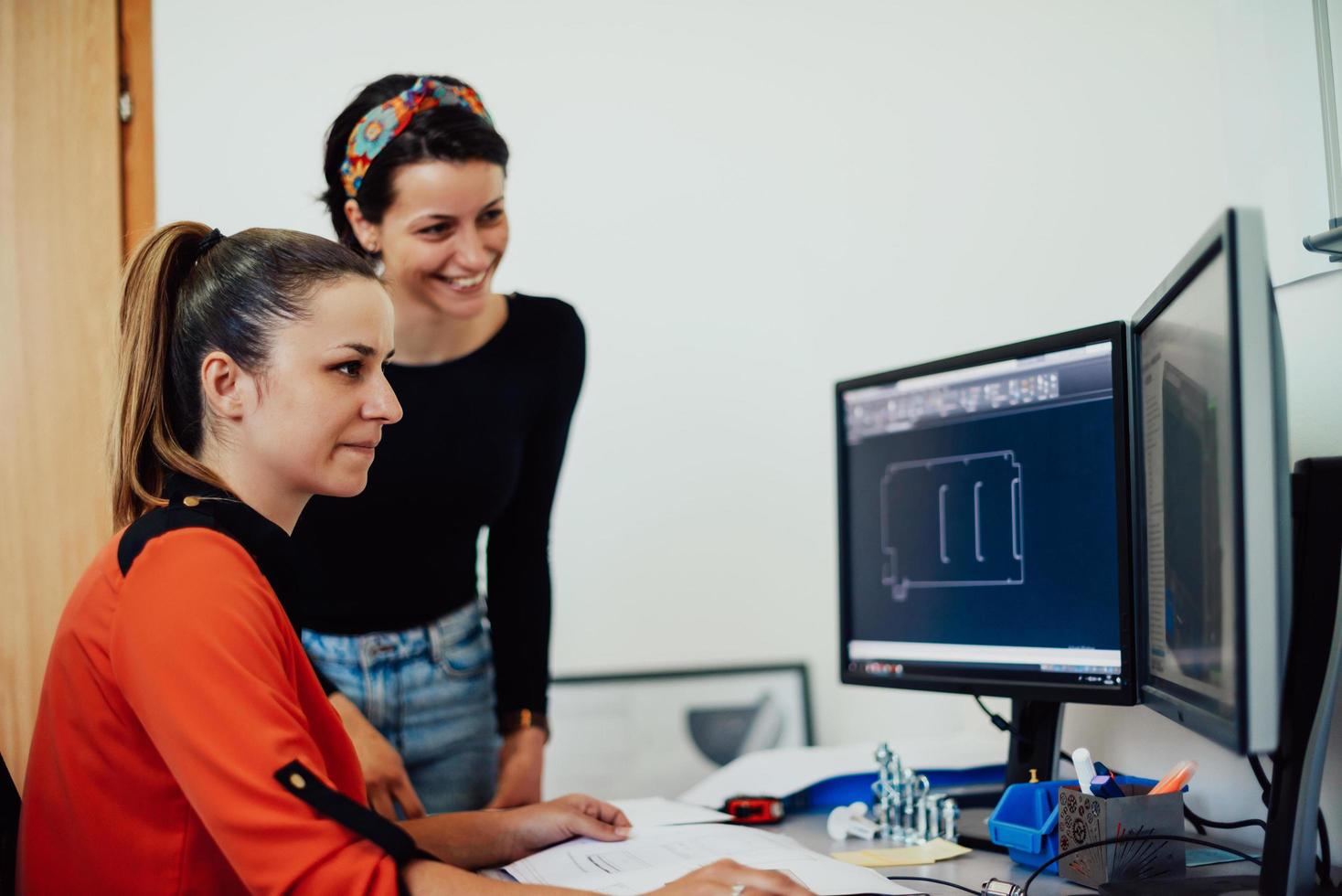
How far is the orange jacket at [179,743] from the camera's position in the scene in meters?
0.76

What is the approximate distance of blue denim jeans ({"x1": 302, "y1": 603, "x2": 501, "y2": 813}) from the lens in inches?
56.1

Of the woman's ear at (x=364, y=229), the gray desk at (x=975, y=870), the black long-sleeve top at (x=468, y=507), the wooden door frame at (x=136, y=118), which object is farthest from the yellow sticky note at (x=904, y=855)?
the wooden door frame at (x=136, y=118)

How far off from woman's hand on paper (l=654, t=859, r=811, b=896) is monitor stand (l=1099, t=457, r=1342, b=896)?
33 centimetres

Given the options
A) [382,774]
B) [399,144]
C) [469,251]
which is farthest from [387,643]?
[399,144]

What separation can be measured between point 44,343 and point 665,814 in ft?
4.51

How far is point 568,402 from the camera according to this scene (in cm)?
168

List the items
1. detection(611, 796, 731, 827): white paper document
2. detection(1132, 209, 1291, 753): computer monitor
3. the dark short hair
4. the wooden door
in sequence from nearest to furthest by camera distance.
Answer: detection(1132, 209, 1291, 753): computer monitor
detection(611, 796, 731, 827): white paper document
the dark short hair
the wooden door

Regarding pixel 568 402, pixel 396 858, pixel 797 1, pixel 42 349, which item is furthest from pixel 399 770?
pixel 797 1

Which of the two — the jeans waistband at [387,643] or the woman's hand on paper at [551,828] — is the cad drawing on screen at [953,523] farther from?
the jeans waistband at [387,643]

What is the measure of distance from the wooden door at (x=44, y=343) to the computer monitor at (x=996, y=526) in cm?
131

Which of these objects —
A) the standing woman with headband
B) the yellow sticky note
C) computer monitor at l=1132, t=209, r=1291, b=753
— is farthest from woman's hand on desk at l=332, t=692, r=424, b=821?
computer monitor at l=1132, t=209, r=1291, b=753

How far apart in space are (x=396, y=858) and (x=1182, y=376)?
708mm

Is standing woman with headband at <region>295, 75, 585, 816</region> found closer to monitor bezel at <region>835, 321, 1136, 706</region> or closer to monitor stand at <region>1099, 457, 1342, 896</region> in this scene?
monitor bezel at <region>835, 321, 1136, 706</region>

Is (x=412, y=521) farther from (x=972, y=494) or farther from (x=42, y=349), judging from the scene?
(x=42, y=349)
